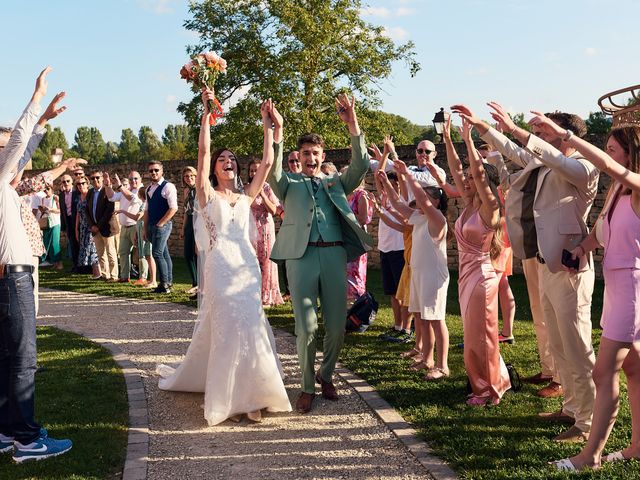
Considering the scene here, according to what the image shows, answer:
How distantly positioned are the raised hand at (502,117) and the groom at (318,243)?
1.56 metres

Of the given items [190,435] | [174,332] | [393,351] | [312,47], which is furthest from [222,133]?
[190,435]

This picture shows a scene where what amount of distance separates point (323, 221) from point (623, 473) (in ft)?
9.56

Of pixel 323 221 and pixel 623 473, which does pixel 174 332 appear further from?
pixel 623 473

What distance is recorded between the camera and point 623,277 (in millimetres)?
3973

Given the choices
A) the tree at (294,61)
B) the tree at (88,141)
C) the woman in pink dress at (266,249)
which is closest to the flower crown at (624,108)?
the woman in pink dress at (266,249)

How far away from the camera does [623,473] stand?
391 centimetres

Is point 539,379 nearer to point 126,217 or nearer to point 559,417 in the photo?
point 559,417

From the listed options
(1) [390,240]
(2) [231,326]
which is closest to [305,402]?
(2) [231,326]

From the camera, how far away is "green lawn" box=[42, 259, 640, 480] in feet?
13.7

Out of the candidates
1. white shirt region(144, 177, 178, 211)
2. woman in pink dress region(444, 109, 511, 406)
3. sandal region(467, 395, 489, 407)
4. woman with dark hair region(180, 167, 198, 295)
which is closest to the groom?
woman in pink dress region(444, 109, 511, 406)

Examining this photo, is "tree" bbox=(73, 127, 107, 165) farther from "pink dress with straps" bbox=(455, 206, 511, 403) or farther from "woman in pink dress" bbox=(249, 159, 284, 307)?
"pink dress with straps" bbox=(455, 206, 511, 403)

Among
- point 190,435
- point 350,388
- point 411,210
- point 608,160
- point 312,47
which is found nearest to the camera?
point 608,160

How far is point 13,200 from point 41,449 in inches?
66.0

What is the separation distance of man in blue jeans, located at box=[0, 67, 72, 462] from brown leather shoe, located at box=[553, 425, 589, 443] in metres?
3.33
